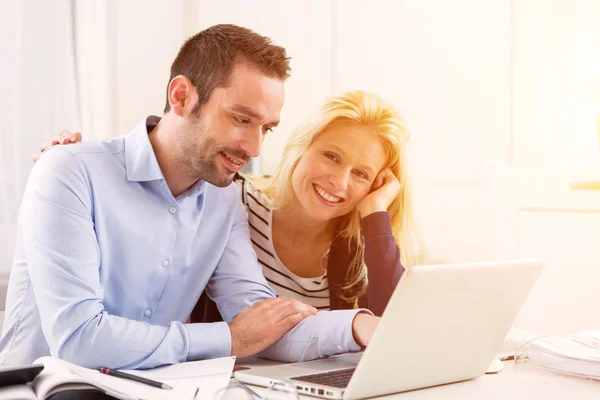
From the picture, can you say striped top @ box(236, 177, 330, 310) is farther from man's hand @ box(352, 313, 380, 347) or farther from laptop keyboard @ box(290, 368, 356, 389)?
laptop keyboard @ box(290, 368, 356, 389)

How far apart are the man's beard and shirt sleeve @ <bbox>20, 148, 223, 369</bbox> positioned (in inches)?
9.7

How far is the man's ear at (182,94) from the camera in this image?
1605 mm

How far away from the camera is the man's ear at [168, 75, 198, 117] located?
5.27ft

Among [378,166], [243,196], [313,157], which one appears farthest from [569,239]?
[243,196]

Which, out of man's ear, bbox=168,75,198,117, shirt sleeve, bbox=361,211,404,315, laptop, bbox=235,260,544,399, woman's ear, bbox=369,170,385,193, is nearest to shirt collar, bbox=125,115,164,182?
man's ear, bbox=168,75,198,117

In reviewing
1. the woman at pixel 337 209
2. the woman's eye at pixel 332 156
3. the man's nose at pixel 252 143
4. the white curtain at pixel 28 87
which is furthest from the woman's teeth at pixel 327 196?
the white curtain at pixel 28 87

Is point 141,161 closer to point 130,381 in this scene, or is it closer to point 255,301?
point 255,301

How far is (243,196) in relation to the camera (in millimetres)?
1997

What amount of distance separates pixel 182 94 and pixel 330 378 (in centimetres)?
79

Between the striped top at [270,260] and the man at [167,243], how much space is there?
10.3 inches

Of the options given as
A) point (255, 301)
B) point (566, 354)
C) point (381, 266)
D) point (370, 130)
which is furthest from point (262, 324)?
point (370, 130)

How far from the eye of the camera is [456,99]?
9.76 ft

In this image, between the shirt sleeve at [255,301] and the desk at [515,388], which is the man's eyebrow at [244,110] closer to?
the shirt sleeve at [255,301]

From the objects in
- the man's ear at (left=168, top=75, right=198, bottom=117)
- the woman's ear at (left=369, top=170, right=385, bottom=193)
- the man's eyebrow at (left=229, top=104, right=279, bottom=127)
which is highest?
the man's ear at (left=168, top=75, right=198, bottom=117)
